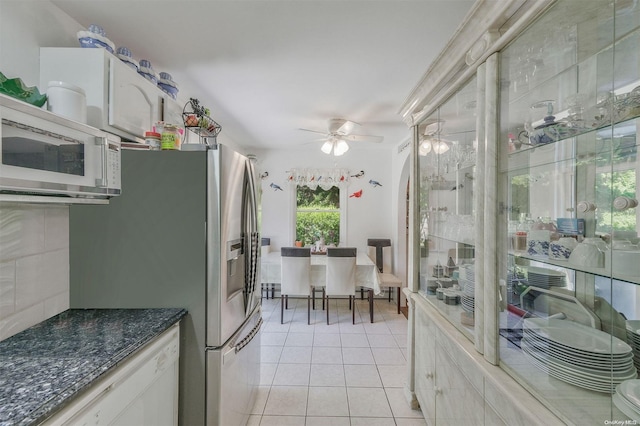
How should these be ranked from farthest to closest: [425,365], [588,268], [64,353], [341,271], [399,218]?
[399,218] < [341,271] < [425,365] < [64,353] < [588,268]

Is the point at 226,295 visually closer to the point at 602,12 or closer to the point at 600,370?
the point at 600,370

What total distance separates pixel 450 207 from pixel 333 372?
5.96 ft

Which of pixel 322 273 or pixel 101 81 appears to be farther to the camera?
pixel 322 273

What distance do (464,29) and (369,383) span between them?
255 cm

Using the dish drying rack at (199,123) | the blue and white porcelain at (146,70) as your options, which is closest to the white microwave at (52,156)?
the dish drying rack at (199,123)

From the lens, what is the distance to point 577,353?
2.90 feet

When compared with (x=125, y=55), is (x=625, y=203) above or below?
below

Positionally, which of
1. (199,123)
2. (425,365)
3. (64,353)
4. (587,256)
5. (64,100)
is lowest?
(425,365)

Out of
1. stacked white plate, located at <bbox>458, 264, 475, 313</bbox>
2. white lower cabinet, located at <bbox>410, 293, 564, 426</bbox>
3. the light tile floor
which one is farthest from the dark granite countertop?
stacked white plate, located at <bbox>458, 264, 475, 313</bbox>

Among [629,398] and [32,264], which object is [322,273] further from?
[629,398]

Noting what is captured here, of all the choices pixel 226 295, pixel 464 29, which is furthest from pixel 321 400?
pixel 464 29

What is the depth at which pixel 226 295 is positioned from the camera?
4.94 ft

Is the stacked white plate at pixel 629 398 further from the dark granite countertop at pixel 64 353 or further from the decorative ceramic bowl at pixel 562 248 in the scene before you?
the dark granite countertop at pixel 64 353

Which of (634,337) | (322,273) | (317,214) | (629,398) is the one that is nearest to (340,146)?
(322,273)
